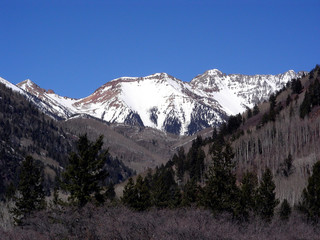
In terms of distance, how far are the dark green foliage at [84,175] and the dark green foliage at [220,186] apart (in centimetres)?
1204

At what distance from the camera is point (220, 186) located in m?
53.2

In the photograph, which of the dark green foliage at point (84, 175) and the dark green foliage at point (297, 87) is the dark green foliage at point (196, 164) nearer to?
the dark green foliage at point (297, 87)

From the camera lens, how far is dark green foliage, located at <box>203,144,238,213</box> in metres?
51.4

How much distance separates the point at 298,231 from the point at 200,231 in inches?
414

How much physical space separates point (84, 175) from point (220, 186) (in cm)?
1542

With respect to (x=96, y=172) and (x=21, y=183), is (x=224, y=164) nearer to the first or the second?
(x=96, y=172)

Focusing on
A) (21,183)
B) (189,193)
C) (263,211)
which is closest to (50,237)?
(21,183)

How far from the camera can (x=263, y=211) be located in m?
63.2

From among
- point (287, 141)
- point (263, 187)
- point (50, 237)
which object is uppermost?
point (287, 141)

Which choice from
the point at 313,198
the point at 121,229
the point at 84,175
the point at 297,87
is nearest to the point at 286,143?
the point at 297,87

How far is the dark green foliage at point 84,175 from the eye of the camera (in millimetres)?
46344

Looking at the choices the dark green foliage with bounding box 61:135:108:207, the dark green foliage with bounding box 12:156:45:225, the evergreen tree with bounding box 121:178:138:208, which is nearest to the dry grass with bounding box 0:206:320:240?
the dark green foliage with bounding box 61:135:108:207

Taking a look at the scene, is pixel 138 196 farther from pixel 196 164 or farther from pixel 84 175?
pixel 196 164

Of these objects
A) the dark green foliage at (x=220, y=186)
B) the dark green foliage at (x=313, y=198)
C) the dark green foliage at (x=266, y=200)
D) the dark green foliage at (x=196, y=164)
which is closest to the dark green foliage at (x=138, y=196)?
the dark green foliage at (x=266, y=200)
